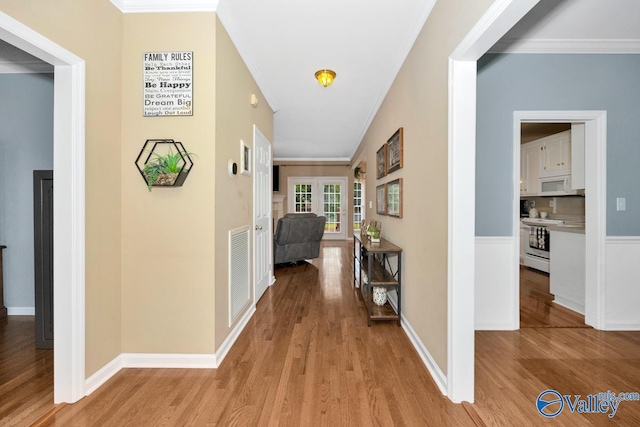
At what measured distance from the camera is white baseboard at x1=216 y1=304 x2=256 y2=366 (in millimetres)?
2141

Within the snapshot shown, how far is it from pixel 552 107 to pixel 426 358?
103 inches

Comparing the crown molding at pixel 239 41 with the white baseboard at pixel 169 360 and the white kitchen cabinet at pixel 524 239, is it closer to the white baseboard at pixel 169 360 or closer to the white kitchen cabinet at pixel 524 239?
the white baseboard at pixel 169 360

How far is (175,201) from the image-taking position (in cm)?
204

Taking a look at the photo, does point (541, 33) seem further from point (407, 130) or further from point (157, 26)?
point (157, 26)

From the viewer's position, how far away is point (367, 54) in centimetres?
277

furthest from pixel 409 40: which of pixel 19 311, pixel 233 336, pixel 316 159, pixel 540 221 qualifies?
pixel 316 159

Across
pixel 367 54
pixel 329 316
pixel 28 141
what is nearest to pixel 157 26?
pixel 367 54

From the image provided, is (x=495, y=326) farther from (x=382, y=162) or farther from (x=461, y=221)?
(x=382, y=162)

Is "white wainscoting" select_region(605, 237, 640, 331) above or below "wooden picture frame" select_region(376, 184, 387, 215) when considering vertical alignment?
below

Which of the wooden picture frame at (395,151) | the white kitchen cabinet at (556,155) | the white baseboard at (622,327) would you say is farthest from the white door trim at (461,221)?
the white kitchen cabinet at (556,155)

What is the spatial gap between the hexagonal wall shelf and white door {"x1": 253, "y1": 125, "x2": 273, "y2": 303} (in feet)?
3.73

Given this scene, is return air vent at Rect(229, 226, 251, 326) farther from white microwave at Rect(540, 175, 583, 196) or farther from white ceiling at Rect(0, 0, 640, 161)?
white microwave at Rect(540, 175, 583, 196)

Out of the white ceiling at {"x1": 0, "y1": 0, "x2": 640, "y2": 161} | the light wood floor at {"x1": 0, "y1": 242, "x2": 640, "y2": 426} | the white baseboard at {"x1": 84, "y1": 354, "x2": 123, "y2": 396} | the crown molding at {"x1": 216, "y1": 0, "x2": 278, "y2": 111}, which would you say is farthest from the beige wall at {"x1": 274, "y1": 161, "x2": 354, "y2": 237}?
the white baseboard at {"x1": 84, "y1": 354, "x2": 123, "y2": 396}

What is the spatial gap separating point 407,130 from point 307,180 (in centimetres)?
701
